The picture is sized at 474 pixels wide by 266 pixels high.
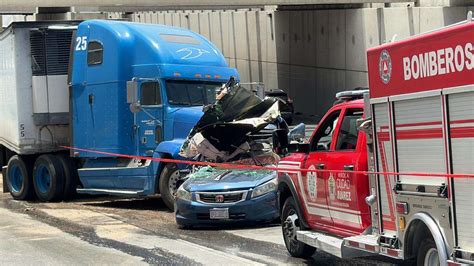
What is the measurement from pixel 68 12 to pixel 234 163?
1108 inches

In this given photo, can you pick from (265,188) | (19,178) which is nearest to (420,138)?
(265,188)

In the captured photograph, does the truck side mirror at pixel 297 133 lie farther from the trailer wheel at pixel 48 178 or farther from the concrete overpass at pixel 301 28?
the concrete overpass at pixel 301 28

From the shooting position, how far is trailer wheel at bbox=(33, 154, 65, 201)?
778 inches

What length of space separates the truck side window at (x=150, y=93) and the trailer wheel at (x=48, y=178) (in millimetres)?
3416

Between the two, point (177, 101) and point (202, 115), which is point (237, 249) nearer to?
point (202, 115)

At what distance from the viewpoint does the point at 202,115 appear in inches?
652

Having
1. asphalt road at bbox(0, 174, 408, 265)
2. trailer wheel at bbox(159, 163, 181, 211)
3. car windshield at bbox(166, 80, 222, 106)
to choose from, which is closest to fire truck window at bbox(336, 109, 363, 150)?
asphalt road at bbox(0, 174, 408, 265)

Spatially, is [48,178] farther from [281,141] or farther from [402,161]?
[402,161]

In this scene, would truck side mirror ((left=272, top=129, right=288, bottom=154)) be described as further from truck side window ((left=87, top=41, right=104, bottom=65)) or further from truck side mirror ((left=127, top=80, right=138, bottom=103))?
truck side window ((left=87, top=41, right=104, bottom=65))

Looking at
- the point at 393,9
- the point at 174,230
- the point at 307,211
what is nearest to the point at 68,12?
the point at 393,9

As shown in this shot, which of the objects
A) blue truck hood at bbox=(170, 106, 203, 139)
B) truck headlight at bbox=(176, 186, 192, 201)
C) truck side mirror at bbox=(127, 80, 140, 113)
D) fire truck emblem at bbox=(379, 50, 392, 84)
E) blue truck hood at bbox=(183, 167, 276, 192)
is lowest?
truck headlight at bbox=(176, 186, 192, 201)

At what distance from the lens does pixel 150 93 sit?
17594 mm

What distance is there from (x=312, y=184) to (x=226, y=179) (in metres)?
4.15

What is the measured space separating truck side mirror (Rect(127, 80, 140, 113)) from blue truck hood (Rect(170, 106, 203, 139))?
802 mm
